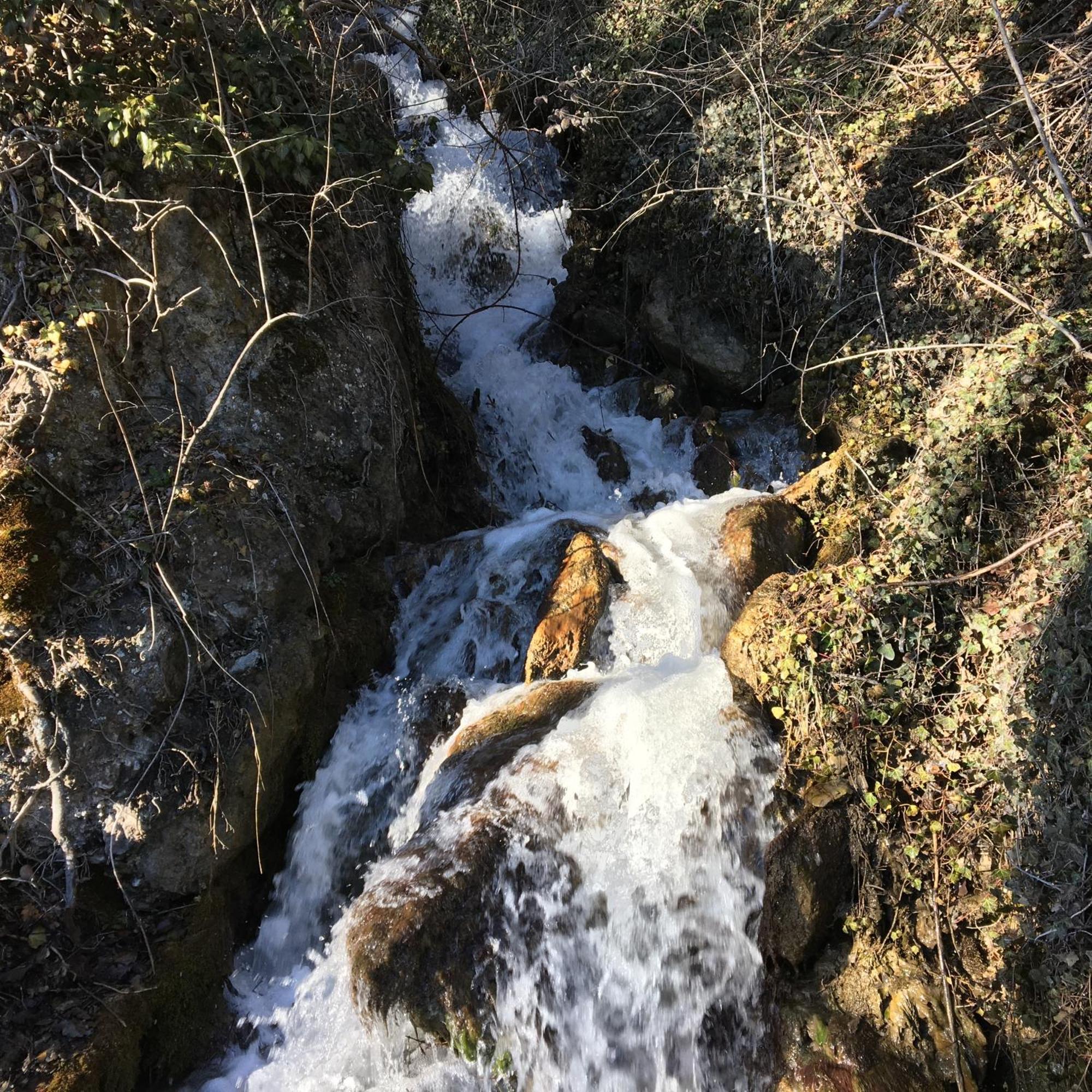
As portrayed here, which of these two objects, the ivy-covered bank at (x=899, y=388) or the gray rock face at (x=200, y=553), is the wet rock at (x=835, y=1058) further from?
the gray rock face at (x=200, y=553)

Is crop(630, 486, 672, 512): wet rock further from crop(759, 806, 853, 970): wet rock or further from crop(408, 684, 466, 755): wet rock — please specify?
crop(759, 806, 853, 970): wet rock

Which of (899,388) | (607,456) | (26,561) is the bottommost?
(899,388)

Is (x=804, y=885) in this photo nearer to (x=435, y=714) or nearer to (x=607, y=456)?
(x=435, y=714)

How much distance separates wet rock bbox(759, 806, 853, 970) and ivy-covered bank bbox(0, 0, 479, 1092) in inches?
119

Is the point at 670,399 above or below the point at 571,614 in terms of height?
above

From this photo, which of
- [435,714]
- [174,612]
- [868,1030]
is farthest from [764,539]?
[174,612]

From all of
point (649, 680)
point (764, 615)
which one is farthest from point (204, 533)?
point (764, 615)

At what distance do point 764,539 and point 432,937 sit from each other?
354cm

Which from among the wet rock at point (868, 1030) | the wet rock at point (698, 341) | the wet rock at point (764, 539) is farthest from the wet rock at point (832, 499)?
the wet rock at point (868, 1030)

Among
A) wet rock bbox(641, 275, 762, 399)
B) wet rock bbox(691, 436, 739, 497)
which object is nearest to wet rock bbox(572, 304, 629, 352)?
wet rock bbox(641, 275, 762, 399)

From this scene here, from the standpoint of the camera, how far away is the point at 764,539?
17.0ft

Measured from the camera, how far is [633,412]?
7906 millimetres

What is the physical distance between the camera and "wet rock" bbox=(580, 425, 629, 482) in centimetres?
745

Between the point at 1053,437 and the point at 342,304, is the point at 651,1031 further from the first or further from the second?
the point at 342,304
